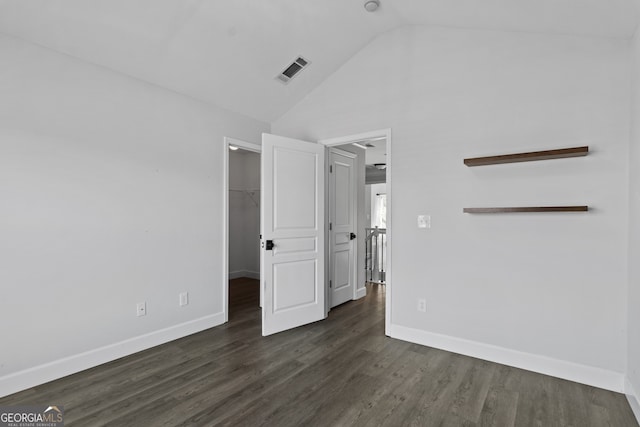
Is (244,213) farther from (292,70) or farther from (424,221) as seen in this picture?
(424,221)

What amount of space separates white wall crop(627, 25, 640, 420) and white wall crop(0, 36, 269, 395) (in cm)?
361

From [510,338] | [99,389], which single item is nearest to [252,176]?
[99,389]

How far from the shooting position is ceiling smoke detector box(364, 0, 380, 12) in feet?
9.71

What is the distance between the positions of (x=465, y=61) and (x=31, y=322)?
416 cm

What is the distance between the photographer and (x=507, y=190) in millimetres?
2787

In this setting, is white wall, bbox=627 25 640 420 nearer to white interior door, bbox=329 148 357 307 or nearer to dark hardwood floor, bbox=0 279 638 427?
dark hardwood floor, bbox=0 279 638 427

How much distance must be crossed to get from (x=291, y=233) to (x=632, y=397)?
2.99m

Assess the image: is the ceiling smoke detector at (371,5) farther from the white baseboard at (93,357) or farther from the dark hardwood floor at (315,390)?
the white baseboard at (93,357)

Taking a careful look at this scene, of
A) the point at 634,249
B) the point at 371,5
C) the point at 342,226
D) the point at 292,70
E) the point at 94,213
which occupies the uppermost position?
the point at 371,5

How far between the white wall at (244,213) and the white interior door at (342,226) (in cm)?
235

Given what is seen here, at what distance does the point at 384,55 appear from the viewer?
138 inches

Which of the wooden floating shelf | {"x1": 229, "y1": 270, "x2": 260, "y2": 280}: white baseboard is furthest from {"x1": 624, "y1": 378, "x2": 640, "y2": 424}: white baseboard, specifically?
{"x1": 229, "y1": 270, "x2": 260, "y2": 280}: white baseboard

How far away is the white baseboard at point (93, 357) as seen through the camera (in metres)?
2.34

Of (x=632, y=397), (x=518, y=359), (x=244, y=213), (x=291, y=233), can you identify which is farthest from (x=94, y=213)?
(x=632, y=397)
